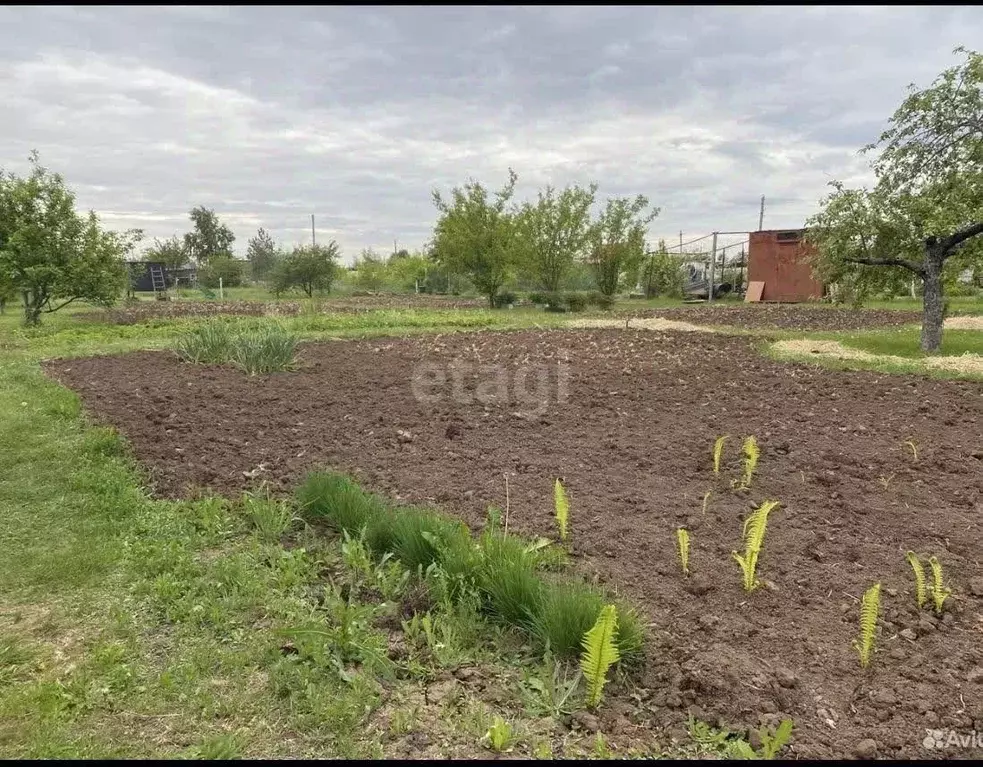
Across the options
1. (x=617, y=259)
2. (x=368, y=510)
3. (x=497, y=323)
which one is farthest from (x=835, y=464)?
(x=617, y=259)

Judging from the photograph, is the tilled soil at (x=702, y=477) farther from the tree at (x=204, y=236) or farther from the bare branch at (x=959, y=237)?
the tree at (x=204, y=236)

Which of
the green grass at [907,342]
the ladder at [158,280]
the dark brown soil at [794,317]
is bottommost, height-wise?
the green grass at [907,342]

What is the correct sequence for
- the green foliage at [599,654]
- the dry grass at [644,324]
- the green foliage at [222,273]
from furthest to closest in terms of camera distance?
the green foliage at [222,273], the dry grass at [644,324], the green foliage at [599,654]

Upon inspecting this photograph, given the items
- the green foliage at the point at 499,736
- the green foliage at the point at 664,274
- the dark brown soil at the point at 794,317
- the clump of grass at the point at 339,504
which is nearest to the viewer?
the green foliage at the point at 499,736

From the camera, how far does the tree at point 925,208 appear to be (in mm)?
8953

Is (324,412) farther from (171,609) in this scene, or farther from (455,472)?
(171,609)

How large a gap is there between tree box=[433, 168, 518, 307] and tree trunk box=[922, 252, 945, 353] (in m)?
14.4

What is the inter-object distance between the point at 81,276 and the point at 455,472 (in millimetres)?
14006

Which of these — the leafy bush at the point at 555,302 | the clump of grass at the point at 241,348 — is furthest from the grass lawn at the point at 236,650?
the leafy bush at the point at 555,302

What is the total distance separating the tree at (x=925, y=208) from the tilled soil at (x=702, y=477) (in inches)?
125

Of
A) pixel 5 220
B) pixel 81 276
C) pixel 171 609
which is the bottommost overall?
pixel 171 609

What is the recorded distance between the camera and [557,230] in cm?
2214

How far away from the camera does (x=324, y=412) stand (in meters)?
5.79

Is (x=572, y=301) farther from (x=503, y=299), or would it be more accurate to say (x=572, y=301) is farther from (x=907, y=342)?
(x=907, y=342)
